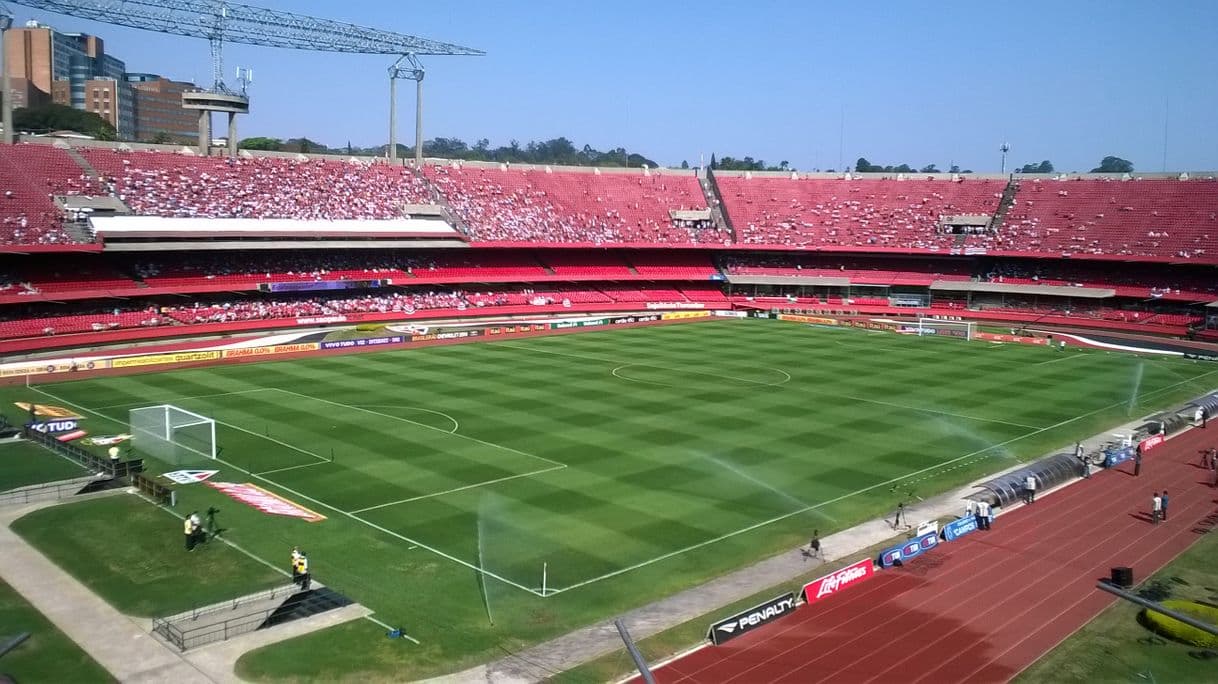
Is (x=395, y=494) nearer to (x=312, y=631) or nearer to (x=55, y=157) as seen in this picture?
(x=312, y=631)

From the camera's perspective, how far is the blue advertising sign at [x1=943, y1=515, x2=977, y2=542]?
2536 cm

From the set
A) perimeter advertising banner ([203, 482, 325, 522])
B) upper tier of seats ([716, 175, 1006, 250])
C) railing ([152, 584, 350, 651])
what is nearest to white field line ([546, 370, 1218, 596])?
railing ([152, 584, 350, 651])

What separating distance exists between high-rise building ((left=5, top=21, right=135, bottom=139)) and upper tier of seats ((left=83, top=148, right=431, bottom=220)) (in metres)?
77.3

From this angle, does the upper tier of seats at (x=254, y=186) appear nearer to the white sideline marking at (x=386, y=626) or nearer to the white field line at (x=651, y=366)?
the white field line at (x=651, y=366)

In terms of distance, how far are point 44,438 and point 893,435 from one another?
31761mm

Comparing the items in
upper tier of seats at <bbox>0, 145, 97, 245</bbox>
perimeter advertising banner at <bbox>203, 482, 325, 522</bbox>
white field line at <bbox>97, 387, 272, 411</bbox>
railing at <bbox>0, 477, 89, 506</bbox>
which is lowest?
white field line at <bbox>97, 387, 272, 411</bbox>

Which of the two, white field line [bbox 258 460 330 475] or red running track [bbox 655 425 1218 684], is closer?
red running track [bbox 655 425 1218 684]

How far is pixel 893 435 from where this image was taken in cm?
3716

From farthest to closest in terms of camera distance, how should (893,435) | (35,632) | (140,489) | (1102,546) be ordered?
(893,435) < (140,489) < (1102,546) < (35,632)

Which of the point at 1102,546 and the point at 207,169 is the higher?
the point at 207,169

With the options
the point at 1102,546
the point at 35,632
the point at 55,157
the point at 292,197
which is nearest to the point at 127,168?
the point at 55,157

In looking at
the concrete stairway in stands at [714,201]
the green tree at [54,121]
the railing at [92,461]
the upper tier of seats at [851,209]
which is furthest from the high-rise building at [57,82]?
the railing at [92,461]

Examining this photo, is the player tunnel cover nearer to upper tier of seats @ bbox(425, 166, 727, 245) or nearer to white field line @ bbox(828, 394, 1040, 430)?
white field line @ bbox(828, 394, 1040, 430)

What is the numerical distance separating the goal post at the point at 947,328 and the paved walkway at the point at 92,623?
6187 centimetres
